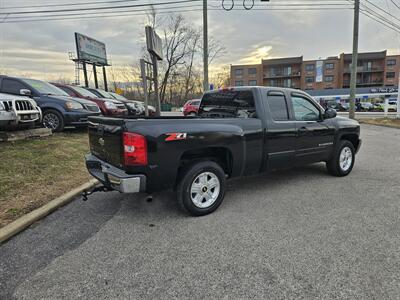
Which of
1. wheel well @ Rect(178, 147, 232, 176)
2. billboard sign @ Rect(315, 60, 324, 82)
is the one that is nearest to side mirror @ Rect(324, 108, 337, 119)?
wheel well @ Rect(178, 147, 232, 176)

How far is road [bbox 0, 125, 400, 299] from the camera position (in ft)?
7.47

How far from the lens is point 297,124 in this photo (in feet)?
15.7

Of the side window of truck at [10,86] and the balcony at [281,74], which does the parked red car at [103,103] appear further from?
the balcony at [281,74]

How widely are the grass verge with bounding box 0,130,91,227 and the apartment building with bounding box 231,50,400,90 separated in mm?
66812

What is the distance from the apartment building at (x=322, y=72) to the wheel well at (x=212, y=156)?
221 feet

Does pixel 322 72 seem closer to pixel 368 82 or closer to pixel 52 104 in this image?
pixel 368 82

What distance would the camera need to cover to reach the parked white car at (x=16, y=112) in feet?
20.4

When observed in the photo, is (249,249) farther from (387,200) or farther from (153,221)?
(387,200)

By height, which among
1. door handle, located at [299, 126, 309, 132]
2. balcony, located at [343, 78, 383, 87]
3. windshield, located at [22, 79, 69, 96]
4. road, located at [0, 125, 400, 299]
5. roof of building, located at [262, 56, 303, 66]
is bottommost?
road, located at [0, 125, 400, 299]

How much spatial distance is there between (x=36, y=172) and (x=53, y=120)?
3874mm

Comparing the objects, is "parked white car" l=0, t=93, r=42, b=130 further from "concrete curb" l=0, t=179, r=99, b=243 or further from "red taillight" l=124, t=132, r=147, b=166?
"red taillight" l=124, t=132, r=147, b=166

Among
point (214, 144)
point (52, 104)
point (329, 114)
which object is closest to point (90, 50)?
point (52, 104)

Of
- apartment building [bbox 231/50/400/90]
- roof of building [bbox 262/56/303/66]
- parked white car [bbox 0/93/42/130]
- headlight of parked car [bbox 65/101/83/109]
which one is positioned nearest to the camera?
parked white car [bbox 0/93/42/130]

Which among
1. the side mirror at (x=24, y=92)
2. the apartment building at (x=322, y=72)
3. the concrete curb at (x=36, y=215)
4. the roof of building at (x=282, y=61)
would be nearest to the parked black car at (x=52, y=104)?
the side mirror at (x=24, y=92)
